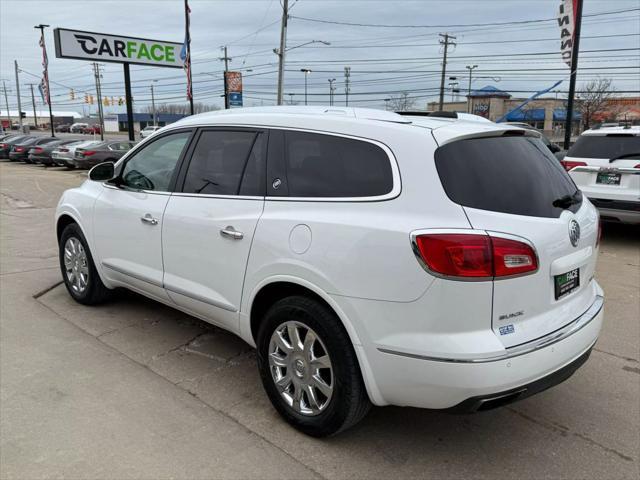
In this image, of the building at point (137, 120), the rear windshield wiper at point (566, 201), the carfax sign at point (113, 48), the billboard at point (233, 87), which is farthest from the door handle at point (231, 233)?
the building at point (137, 120)

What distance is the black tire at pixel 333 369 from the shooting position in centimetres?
268

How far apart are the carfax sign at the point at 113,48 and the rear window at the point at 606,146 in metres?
19.3

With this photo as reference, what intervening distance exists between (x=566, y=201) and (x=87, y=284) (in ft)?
13.3

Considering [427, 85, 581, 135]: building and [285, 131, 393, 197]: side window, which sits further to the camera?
[427, 85, 581, 135]: building

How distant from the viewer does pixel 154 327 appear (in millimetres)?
4594

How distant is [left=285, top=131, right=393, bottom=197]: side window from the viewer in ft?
8.84

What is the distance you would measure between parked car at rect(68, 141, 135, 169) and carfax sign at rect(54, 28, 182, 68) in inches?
154

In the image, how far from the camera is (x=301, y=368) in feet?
9.69

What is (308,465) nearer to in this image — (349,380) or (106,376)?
(349,380)

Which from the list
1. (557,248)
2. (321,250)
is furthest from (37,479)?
(557,248)

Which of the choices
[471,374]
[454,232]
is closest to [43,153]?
[454,232]

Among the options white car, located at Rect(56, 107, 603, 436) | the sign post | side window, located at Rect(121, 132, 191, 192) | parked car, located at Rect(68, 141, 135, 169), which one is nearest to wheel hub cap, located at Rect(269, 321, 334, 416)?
white car, located at Rect(56, 107, 603, 436)

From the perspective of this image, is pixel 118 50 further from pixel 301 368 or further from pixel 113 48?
pixel 301 368

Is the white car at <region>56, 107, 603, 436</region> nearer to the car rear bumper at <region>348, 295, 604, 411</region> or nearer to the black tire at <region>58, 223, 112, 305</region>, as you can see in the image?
the car rear bumper at <region>348, 295, 604, 411</region>
